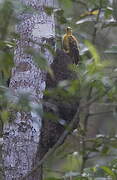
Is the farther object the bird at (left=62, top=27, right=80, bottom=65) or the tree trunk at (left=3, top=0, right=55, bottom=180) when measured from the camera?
the bird at (left=62, top=27, right=80, bottom=65)

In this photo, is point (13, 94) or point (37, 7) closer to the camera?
point (13, 94)

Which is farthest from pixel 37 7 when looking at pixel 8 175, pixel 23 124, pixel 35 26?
pixel 8 175

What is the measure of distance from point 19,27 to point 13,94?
88 centimetres

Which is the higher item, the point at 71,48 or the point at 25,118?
the point at 71,48

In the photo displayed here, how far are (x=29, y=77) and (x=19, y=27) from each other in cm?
26

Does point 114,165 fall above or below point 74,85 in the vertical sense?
below

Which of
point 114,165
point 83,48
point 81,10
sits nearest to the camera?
point 114,165

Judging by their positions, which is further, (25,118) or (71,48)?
(71,48)

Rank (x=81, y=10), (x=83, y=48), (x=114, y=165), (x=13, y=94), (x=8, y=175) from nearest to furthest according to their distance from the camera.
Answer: (x=13, y=94) → (x=8, y=175) → (x=114, y=165) → (x=83, y=48) → (x=81, y=10)

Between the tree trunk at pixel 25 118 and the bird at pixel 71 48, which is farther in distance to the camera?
the bird at pixel 71 48

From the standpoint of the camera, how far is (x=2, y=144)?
248 centimetres

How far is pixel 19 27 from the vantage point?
260 cm

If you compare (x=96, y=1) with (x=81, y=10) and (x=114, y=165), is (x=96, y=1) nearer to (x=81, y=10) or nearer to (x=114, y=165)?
(x=114, y=165)

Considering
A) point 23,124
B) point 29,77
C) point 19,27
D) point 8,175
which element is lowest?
point 8,175
